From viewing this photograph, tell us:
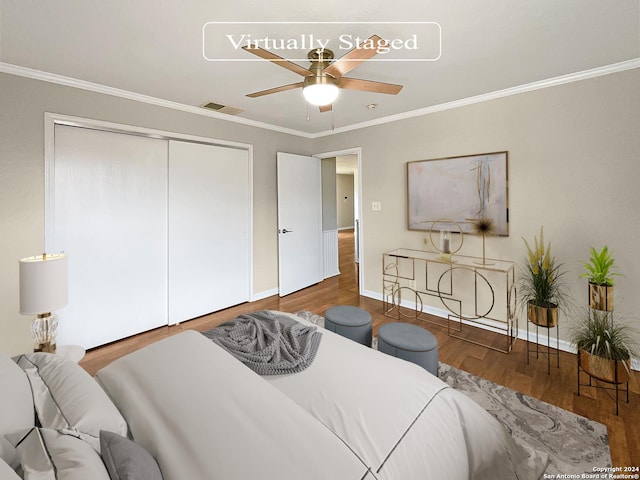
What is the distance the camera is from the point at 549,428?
5.51ft

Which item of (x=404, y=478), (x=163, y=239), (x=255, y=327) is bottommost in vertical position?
(x=404, y=478)

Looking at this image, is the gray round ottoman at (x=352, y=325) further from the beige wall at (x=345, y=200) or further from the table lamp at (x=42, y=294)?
the beige wall at (x=345, y=200)

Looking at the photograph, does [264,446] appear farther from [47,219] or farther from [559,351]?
[559,351]

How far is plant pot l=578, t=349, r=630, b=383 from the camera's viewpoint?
5.92 feet

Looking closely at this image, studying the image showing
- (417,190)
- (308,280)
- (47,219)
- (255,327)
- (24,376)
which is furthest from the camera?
(308,280)

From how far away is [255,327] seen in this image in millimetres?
1705

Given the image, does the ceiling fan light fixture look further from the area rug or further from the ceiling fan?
the area rug

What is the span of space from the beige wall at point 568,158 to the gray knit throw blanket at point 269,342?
2.32m

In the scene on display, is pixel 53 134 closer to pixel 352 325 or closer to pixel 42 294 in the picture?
pixel 42 294

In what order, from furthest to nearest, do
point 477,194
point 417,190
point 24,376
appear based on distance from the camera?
point 417,190 → point 477,194 → point 24,376

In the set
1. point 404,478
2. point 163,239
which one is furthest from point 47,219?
point 404,478

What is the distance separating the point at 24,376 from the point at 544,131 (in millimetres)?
3756

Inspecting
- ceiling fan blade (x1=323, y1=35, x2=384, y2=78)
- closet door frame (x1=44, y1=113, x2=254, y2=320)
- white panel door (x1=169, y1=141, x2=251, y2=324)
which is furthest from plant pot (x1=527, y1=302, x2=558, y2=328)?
closet door frame (x1=44, y1=113, x2=254, y2=320)

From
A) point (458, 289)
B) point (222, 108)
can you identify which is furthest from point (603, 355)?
point (222, 108)
